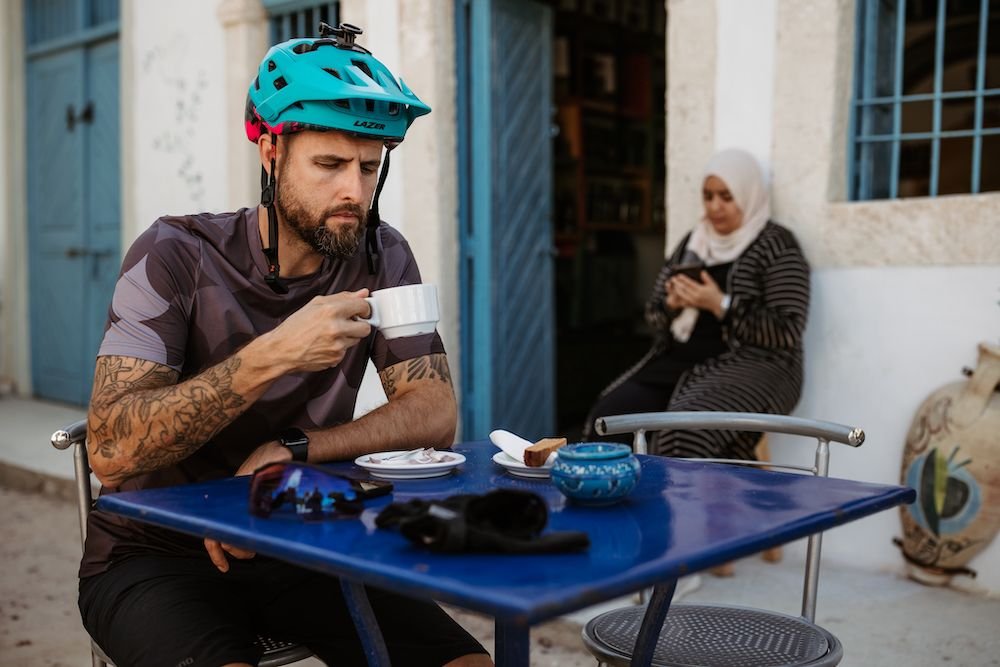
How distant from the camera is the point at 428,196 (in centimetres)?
570

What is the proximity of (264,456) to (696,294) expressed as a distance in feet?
8.87

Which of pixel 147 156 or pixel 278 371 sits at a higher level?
pixel 147 156

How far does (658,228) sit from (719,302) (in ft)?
15.3

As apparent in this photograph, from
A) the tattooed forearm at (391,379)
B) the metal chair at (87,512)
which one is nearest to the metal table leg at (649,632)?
the metal chair at (87,512)

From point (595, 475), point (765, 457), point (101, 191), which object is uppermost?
point (101, 191)

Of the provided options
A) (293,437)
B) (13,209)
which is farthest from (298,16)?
(293,437)

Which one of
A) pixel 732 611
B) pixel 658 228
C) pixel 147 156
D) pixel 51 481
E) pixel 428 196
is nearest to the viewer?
pixel 732 611

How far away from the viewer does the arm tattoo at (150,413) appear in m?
1.93

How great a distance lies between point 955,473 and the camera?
12.8 feet

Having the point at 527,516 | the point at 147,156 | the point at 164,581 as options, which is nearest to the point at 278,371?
the point at 164,581

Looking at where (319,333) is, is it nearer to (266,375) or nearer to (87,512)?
(266,375)

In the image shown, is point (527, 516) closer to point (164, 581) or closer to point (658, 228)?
point (164, 581)

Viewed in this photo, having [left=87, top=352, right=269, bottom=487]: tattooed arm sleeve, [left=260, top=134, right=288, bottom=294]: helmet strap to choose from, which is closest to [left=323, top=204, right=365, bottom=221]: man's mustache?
[left=260, top=134, right=288, bottom=294]: helmet strap

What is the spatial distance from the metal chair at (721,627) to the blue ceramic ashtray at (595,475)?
30cm
